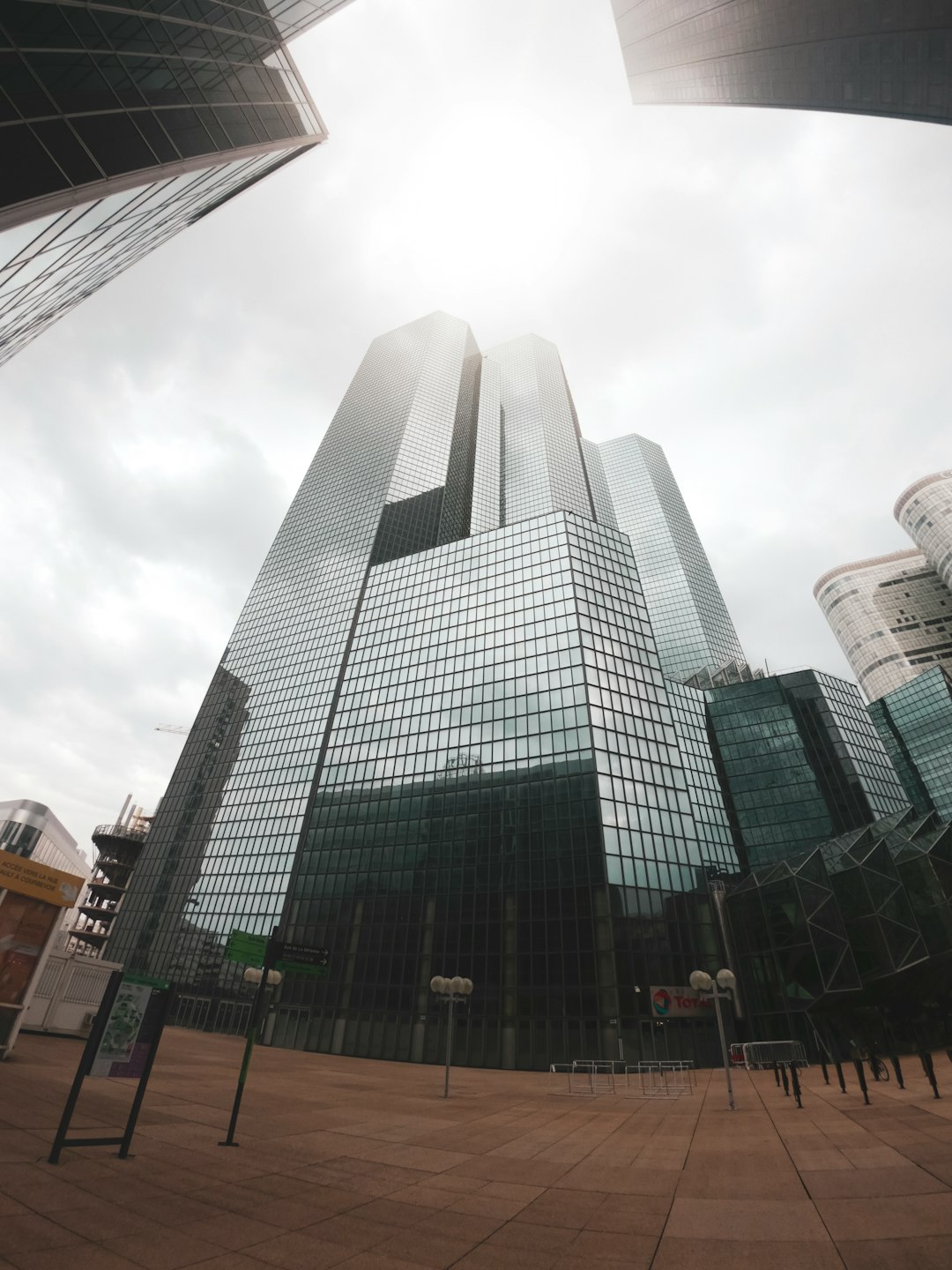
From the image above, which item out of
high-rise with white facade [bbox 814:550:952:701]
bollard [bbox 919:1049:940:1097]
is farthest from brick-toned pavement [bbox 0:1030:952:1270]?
high-rise with white facade [bbox 814:550:952:701]

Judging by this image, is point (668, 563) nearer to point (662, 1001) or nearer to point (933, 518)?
point (933, 518)

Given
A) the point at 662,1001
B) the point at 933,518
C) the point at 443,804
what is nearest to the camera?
the point at 662,1001

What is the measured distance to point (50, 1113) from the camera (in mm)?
12539

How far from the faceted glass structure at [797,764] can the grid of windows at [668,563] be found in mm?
33201

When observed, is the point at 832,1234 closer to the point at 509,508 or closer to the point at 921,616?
the point at 509,508

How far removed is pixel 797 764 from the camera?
8950 cm

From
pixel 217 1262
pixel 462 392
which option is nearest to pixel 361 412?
pixel 462 392

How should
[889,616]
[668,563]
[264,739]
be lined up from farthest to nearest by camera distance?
[889,616]
[668,563]
[264,739]

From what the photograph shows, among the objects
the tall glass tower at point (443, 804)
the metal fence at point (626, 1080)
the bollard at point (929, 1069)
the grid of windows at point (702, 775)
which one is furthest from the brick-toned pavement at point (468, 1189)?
the grid of windows at point (702, 775)

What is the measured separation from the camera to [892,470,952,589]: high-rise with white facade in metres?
158

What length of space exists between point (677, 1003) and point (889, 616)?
164 meters

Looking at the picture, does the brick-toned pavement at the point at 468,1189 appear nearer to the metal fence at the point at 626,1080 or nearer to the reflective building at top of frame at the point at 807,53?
the metal fence at the point at 626,1080

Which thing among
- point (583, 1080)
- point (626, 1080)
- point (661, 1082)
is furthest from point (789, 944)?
point (626, 1080)

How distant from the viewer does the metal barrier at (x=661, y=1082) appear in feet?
85.7
